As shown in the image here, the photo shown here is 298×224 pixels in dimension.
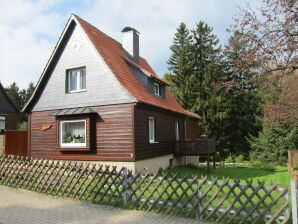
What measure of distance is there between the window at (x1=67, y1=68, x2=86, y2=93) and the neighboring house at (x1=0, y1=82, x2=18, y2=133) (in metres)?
12.7

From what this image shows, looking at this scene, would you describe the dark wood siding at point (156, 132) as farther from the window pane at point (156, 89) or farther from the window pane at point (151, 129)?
the window pane at point (156, 89)

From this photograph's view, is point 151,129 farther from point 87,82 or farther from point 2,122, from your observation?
point 2,122

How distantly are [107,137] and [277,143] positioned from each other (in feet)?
51.8

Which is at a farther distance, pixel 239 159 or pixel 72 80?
pixel 239 159

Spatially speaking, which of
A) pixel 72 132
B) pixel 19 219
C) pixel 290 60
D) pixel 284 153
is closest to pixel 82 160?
pixel 72 132

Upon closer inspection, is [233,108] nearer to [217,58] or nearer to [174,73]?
[217,58]

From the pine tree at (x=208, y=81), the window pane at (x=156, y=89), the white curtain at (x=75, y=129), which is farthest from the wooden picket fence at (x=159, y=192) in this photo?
the pine tree at (x=208, y=81)

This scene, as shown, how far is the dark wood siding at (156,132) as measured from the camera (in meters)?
13.1

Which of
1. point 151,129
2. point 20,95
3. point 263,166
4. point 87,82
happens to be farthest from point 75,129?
point 20,95

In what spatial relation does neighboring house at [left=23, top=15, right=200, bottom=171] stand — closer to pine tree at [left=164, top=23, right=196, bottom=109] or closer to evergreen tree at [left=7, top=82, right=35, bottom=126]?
pine tree at [left=164, top=23, right=196, bottom=109]

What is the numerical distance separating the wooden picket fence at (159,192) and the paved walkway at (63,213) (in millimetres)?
328

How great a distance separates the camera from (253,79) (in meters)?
10.2

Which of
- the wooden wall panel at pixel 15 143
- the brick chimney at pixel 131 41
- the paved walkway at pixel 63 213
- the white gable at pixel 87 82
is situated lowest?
the paved walkway at pixel 63 213

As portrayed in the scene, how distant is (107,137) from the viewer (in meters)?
13.2
